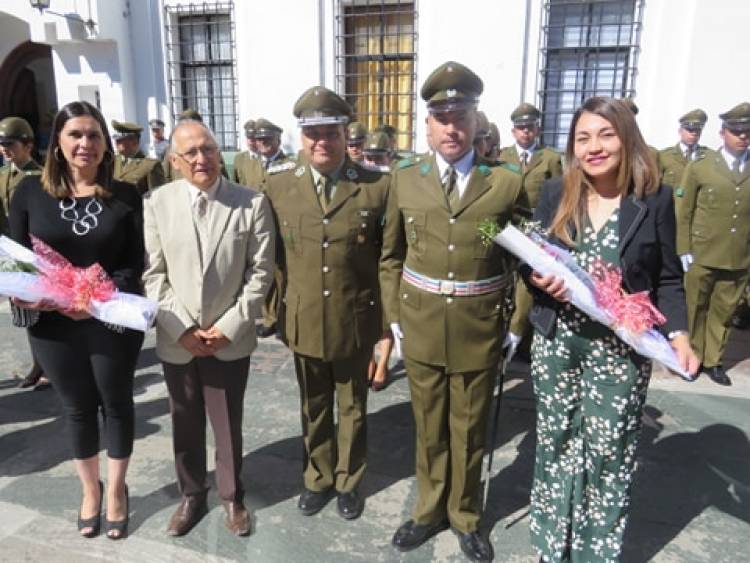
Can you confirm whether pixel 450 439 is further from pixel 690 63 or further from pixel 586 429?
pixel 690 63

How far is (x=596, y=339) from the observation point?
2227 millimetres

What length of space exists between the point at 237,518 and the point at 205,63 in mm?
7996

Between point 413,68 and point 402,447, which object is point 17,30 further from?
point 402,447

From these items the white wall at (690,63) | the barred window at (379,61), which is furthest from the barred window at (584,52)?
the barred window at (379,61)

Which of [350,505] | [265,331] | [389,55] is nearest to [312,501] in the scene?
[350,505]

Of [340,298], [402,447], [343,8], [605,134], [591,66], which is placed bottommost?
[402,447]

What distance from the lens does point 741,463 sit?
11.3 ft

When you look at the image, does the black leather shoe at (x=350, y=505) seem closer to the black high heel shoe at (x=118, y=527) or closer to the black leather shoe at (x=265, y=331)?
the black high heel shoe at (x=118, y=527)

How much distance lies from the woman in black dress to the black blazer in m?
1.91

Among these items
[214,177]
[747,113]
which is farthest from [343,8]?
[214,177]

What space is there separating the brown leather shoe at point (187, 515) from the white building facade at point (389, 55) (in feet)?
20.1

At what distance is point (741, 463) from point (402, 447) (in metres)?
2.04

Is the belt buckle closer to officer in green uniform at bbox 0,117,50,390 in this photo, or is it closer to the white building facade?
officer in green uniform at bbox 0,117,50,390

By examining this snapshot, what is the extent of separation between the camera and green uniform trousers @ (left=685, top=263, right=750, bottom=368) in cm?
495
